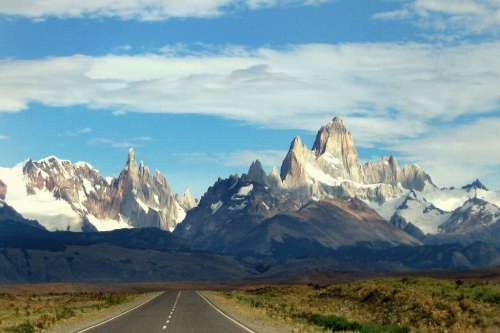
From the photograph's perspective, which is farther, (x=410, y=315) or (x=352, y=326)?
(x=410, y=315)

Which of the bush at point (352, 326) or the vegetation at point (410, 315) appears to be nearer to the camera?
the bush at point (352, 326)

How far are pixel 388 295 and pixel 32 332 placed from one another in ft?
114

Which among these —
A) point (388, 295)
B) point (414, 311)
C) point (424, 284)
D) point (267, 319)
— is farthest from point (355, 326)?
point (424, 284)

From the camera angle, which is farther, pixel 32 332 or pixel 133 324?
pixel 133 324

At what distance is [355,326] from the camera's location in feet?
158

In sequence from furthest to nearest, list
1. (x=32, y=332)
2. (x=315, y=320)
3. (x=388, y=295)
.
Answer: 1. (x=388, y=295)
2. (x=315, y=320)
3. (x=32, y=332)

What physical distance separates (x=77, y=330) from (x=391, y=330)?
1947cm

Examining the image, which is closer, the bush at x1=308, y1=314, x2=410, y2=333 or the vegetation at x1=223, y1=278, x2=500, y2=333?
the bush at x1=308, y1=314, x2=410, y2=333

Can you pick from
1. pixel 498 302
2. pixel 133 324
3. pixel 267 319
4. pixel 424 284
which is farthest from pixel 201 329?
pixel 424 284

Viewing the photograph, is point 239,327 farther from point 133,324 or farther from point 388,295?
point 388,295

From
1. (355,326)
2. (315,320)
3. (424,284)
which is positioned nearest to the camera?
(355,326)

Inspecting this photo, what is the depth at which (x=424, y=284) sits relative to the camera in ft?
338

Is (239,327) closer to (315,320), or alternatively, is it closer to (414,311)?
→ (315,320)

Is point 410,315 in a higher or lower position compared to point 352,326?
higher
